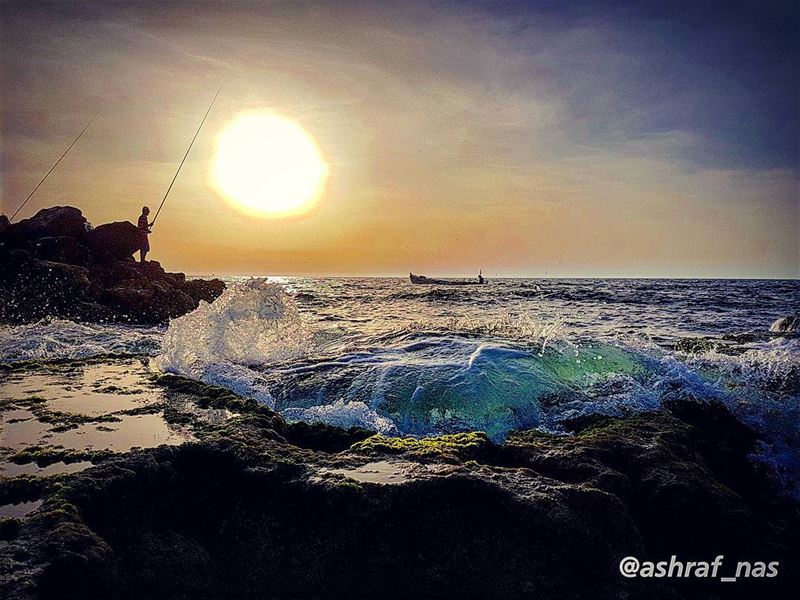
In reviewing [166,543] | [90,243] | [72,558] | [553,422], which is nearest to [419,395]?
[553,422]

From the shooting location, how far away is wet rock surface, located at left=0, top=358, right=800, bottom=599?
296 cm

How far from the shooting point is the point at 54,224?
922 inches

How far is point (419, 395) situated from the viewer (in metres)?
7.18

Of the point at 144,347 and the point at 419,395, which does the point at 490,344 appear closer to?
the point at 419,395

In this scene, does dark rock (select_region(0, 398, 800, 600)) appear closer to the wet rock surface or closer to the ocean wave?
the wet rock surface

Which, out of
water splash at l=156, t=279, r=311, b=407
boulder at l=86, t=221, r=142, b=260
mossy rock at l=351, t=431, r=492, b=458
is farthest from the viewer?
boulder at l=86, t=221, r=142, b=260

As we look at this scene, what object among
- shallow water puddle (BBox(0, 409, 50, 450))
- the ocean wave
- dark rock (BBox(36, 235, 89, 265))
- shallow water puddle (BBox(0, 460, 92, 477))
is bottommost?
the ocean wave

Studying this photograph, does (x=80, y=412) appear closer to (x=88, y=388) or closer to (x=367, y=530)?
(x=88, y=388)

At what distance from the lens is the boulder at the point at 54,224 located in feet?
75.9

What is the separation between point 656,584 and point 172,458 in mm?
3387

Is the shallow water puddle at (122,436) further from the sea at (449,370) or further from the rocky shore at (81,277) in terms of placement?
the rocky shore at (81,277)

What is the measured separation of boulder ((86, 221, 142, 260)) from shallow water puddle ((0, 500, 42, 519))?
76.7ft

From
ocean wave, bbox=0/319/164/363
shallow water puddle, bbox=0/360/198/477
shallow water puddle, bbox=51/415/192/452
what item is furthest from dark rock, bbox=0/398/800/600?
ocean wave, bbox=0/319/164/363

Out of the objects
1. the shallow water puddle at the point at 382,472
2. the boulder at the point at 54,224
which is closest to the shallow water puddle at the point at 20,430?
the shallow water puddle at the point at 382,472
